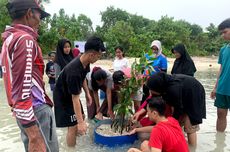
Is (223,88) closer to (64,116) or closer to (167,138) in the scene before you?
(167,138)

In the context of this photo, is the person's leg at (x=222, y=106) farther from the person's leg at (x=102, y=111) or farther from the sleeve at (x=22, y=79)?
the sleeve at (x=22, y=79)

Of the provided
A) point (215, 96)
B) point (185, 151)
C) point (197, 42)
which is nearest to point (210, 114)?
point (215, 96)

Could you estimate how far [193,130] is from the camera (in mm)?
4383

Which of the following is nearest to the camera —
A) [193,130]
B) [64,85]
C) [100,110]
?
[64,85]

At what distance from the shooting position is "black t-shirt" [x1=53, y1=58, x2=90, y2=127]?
357 cm

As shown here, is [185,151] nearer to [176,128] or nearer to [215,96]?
[176,128]

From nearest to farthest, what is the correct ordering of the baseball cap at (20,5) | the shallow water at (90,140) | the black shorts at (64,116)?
the baseball cap at (20,5)
the black shorts at (64,116)
the shallow water at (90,140)

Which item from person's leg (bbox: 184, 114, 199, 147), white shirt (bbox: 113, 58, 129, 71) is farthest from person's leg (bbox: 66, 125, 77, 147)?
white shirt (bbox: 113, 58, 129, 71)

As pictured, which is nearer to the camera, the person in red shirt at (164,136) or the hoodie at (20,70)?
the hoodie at (20,70)

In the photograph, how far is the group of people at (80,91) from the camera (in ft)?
6.98

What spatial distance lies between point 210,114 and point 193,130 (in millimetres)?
2783

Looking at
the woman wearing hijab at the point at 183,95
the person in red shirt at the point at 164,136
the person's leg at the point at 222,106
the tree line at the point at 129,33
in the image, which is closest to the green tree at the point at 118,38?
the tree line at the point at 129,33

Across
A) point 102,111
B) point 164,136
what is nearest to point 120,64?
point 102,111

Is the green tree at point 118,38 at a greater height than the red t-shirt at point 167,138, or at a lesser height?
greater
